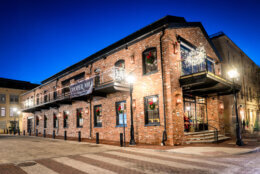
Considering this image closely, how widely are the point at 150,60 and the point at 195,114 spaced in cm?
571

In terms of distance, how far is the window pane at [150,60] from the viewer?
41.8ft

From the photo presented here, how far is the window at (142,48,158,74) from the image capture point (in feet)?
41.8

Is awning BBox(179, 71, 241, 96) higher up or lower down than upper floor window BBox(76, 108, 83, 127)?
higher up

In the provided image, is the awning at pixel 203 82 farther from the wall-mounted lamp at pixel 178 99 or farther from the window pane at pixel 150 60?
the window pane at pixel 150 60

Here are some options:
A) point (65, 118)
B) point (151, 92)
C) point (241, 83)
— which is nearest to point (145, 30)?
point (151, 92)

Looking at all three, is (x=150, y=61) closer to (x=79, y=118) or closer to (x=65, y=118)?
(x=79, y=118)

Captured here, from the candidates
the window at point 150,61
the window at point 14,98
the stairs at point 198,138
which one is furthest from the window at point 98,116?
the window at point 14,98

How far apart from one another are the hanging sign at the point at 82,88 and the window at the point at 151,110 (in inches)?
193

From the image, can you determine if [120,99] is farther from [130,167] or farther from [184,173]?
[184,173]

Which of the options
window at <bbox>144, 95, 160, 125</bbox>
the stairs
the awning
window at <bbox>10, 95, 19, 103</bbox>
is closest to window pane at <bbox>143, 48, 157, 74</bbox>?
window at <bbox>144, 95, 160, 125</bbox>

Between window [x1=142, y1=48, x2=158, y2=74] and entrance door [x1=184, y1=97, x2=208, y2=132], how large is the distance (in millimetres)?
3503

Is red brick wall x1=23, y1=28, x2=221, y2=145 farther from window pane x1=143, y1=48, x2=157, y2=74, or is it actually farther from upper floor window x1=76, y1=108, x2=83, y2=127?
upper floor window x1=76, y1=108, x2=83, y2=127

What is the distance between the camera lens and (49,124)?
2528 centimetres

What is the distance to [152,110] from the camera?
496 inches
